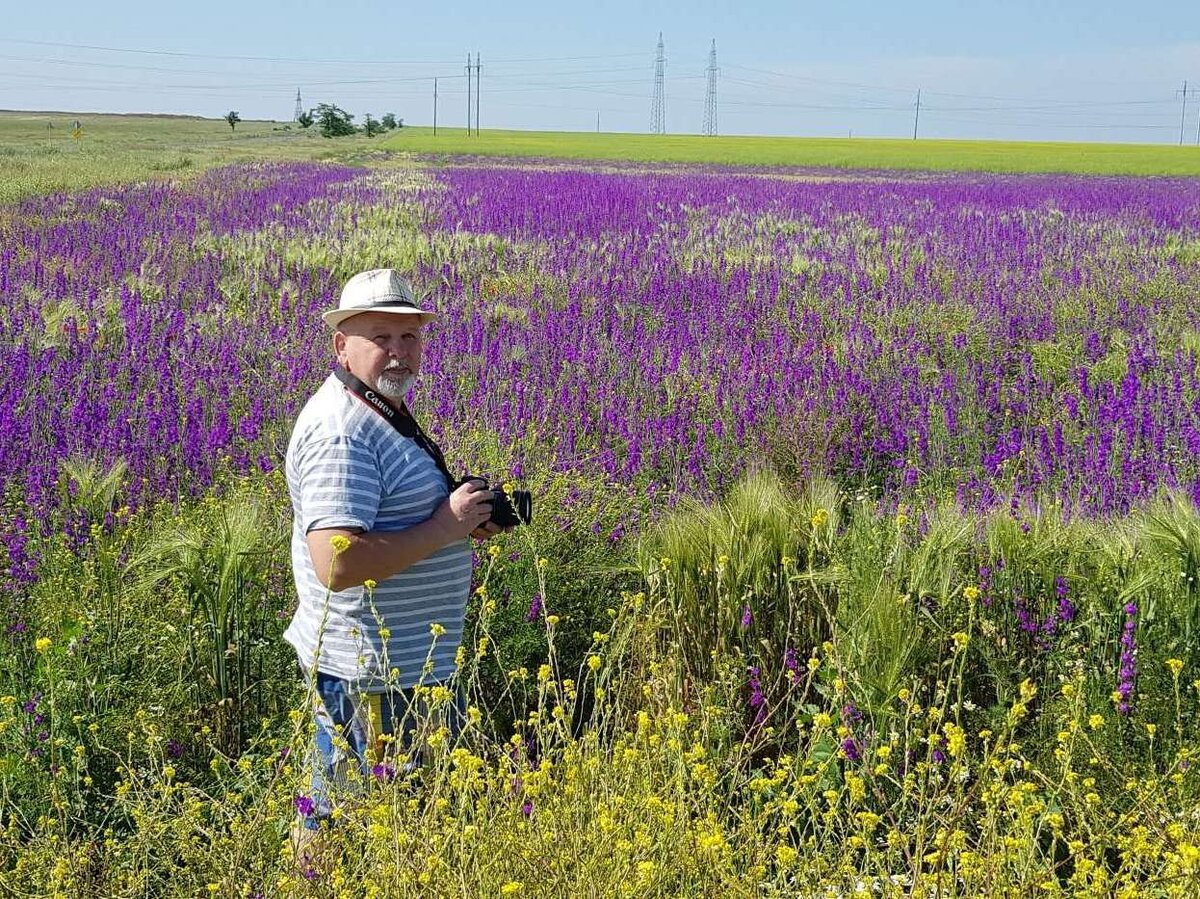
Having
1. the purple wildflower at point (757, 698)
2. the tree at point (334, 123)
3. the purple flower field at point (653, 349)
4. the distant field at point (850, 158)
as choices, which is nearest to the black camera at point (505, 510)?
the purple wildflower at point (757, 698)

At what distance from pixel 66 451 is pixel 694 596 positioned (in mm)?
2774

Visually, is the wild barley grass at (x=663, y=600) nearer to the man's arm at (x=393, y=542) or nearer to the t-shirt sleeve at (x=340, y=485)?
the man's arm at (x=393, y=542)

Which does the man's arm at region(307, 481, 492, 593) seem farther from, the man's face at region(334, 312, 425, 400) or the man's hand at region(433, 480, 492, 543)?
the man's face at region(334, 312, 425, 400)

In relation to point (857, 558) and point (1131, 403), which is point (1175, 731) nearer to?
point (857, 558)

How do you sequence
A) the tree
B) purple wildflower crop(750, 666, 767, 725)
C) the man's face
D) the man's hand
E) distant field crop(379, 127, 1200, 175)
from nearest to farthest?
1. the man's hand
2. the man's face
3. purple wildflower crop(750, 666, 767, 725)
4. distant field crop(379, 127, 1200, 175)
5. the tree

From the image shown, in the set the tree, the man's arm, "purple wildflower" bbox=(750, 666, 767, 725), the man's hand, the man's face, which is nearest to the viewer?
the man's arm

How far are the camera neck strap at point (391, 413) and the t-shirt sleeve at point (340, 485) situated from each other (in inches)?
4.5

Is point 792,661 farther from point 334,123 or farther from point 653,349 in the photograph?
point 334,123

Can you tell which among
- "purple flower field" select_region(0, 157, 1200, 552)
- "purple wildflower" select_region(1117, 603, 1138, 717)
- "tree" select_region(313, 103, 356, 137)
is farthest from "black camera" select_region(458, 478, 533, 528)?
"tree" select_region(313, 103, 356, 137)

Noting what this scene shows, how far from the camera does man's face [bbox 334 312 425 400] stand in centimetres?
267

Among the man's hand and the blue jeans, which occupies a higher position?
the man's hand

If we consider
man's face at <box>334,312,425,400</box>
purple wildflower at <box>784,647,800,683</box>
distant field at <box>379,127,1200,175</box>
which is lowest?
purple wildflower at <box>784,647,800,683</box>

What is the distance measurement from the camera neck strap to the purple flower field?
148 centimetres

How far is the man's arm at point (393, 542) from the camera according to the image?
246cm
